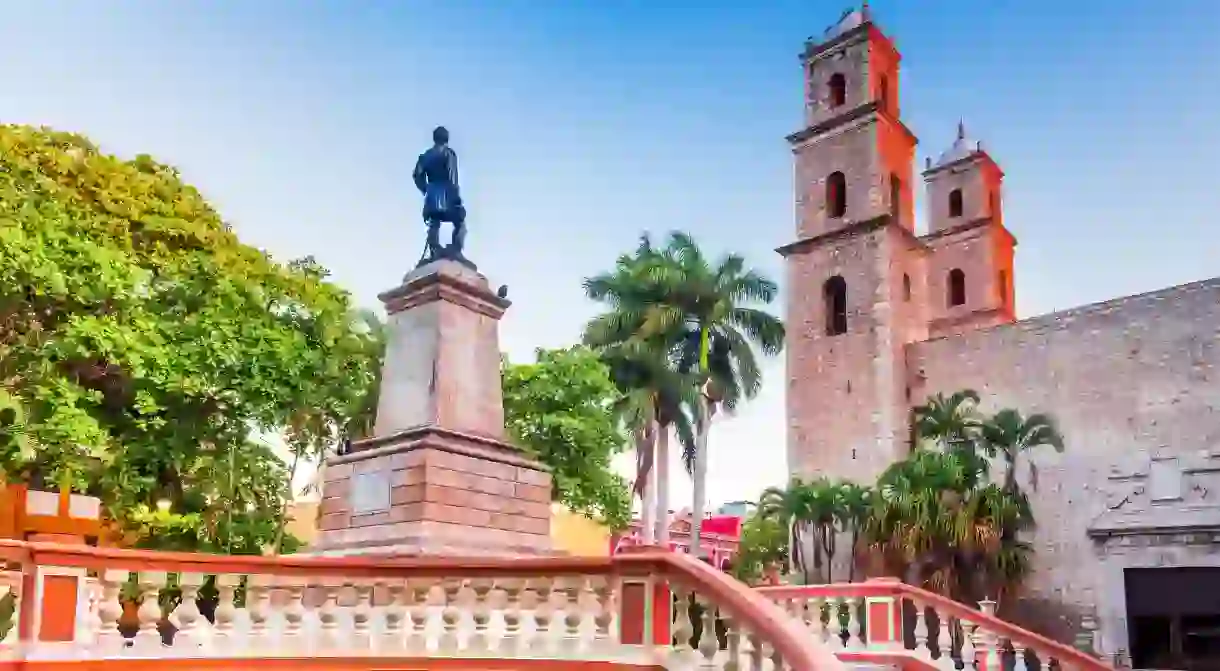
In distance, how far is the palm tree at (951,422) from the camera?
81.8 ft

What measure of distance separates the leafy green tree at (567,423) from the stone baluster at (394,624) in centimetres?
1498

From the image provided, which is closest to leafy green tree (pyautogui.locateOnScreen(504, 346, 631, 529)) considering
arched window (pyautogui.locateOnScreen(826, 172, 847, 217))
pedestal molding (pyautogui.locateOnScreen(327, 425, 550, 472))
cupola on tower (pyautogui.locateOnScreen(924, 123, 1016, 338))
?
arched window (pyautogui.locateOnScreen(826, 172, 847, 217))

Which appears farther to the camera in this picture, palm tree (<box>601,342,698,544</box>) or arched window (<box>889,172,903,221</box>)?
arched window (<box>889,172,903,221</box>)

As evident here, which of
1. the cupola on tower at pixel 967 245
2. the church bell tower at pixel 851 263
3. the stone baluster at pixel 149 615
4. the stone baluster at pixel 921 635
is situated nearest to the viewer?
the stone baluster at pixel 149 615

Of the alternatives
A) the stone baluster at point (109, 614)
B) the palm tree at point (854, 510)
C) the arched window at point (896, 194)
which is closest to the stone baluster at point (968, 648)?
the stone baluster at point (109, 614)

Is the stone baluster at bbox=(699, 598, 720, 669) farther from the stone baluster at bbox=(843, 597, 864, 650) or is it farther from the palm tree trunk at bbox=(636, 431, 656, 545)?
the palm tree trunk at bbox=(636, 431, 656, 545)

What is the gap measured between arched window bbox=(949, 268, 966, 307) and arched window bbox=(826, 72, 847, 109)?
7.40 metres

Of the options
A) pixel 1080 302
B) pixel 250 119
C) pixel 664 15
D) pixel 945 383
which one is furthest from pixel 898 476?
pixel 250 119

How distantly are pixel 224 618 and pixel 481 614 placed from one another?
5.95 ft

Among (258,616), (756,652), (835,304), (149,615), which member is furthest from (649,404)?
(756,652)

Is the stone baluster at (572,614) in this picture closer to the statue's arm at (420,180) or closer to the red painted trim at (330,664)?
the red painted trim at (330,664)

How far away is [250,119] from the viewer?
18.6m

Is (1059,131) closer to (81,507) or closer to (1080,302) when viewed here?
(1080,302)

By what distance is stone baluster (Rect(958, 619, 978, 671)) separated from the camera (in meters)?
11.5
